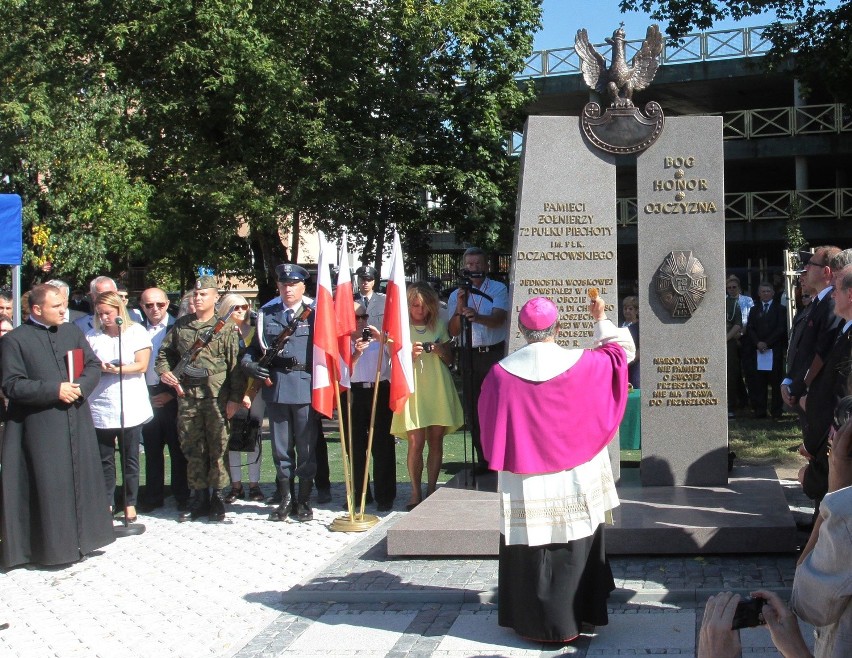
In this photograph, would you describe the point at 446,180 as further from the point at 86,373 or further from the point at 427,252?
the point at 86,373

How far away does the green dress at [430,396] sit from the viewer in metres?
8.95

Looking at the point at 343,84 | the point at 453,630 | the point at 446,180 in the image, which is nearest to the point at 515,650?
the point at 453,630

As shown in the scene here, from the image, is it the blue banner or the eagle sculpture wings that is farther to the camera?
the blue banner

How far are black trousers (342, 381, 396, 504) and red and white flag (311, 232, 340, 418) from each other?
3.09 feet

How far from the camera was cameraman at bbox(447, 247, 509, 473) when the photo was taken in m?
9.29

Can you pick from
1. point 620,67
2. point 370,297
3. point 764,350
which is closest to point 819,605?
point 620,67

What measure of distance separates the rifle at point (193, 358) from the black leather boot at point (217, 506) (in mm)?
875

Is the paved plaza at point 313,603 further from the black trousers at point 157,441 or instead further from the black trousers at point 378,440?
the black trousers at point 157,441

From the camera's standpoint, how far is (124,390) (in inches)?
352

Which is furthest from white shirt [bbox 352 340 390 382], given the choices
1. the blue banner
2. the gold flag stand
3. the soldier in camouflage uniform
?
the blue banner

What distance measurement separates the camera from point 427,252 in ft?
84.3

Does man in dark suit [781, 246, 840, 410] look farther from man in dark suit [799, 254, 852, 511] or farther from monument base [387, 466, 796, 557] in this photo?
monument base [387, 466, 796, 557]

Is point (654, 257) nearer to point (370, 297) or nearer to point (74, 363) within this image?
point (370, 297)

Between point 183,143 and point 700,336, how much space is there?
1523cm
